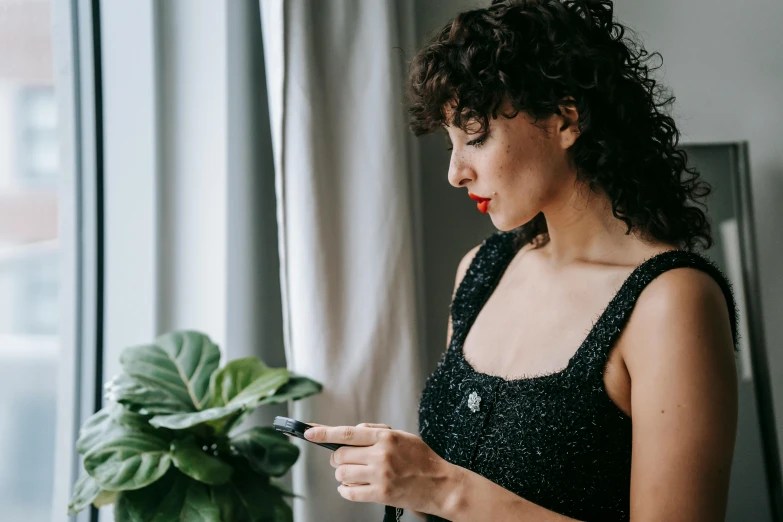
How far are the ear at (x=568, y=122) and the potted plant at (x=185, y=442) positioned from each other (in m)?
0.67

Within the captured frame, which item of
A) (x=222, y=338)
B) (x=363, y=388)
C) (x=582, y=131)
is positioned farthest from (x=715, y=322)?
(x=222, y=338)

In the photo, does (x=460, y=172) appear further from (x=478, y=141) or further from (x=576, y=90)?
(x=576, y=90)

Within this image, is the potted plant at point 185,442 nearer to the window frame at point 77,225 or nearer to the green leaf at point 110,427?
the green leaf at point 110,427

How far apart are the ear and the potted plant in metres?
0.67

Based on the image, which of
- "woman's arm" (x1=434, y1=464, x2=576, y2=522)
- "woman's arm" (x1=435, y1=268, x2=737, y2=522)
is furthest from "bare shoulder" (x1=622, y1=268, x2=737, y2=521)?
"woman's arm" (x1=434, y1=464, x2=576, y2=522)

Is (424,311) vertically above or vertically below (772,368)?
above

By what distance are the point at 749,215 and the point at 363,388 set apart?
92 cm

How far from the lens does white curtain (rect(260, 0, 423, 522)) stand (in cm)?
133

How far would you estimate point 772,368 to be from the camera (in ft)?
4.50

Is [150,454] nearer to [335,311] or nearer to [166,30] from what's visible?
[335,311]

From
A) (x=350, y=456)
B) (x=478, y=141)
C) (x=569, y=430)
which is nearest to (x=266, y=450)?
(x=350, y=456)

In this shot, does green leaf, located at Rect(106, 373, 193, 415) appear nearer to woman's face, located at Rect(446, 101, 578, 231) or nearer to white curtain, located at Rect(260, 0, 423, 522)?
white curtain, located at Rect(260, 0, 423, 522)

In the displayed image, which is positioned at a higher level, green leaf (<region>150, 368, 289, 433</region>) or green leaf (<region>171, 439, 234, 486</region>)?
green leaf (<region>150, 368, 289, 433</region>)

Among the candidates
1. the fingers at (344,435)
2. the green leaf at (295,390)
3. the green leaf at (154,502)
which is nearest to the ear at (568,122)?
the fingers at (344,435)
